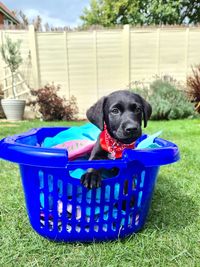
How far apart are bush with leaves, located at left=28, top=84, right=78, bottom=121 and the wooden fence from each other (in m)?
0.65

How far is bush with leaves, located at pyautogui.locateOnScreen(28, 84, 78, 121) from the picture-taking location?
777 cm

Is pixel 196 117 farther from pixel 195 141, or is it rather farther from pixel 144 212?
pixel 144 212

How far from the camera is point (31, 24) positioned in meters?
8.48

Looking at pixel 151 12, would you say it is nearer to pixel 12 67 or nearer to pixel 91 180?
pixel 12 67

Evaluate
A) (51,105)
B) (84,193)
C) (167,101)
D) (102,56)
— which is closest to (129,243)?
(84,193)

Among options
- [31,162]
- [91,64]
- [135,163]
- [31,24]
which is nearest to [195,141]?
[135,163]

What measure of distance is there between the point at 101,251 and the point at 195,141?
3.16 meters

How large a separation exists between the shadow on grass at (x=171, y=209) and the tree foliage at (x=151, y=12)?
16.1 meters

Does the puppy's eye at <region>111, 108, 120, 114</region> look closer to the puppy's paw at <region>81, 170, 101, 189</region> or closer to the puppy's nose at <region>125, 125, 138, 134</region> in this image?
the puppy's nose at <region>125, 125, 138, 134</region>

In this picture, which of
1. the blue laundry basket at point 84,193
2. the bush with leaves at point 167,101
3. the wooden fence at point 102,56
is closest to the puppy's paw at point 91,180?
the blue laundry basket at point 84,193

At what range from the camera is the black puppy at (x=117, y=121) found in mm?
1725

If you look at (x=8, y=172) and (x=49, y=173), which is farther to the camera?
(x=8, y=172)

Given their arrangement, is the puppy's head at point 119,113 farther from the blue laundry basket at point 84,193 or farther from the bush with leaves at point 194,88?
the bush with leaves at point 194,88

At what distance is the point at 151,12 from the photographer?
57.7 feet
